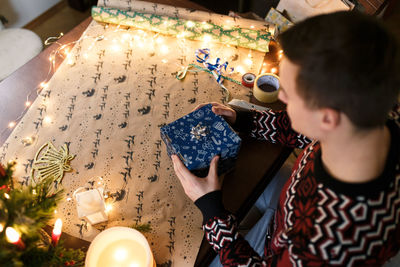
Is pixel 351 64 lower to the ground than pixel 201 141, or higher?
higher

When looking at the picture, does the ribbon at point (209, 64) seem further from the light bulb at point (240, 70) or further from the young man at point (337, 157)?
the young man at point (337, 157)

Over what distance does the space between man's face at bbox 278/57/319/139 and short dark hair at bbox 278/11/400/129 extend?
0.03 meters

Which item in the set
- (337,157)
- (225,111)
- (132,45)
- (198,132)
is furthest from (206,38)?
(337,157)

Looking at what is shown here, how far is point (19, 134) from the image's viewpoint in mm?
1005

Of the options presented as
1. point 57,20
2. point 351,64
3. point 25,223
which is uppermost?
point 351,64

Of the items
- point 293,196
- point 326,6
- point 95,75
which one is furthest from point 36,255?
point 326,6

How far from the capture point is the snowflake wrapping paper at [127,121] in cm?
84

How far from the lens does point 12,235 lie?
0.48 meters

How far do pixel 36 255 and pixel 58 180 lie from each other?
0.40 meters

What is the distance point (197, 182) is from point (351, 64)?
0.49 meters

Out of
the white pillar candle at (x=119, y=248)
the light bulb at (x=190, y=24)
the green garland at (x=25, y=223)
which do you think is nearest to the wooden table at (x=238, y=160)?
the white pillar candle at (x=119, y=248)

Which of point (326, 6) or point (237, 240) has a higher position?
point (326, 6)

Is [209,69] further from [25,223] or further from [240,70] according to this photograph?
[25,223]

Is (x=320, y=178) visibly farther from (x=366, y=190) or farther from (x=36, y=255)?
(x=36, y=255)
